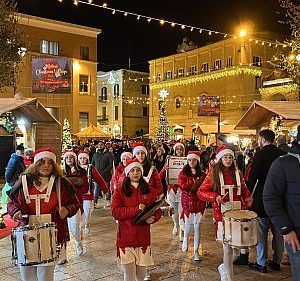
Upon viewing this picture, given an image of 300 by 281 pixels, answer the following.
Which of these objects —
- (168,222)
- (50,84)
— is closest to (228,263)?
(168,222)

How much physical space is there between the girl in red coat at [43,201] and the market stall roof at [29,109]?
20.5ft

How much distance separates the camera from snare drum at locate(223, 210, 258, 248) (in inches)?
216

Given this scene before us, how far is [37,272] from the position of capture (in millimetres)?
4812

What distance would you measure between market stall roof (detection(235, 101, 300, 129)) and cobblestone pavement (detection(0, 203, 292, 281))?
138 inches

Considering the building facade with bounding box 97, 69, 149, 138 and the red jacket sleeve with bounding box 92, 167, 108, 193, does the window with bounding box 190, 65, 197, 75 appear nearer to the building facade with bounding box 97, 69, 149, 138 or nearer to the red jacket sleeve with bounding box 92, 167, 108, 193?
the building facade with bounding box 97, 69, 149, 138

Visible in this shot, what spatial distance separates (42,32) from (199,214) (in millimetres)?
34743

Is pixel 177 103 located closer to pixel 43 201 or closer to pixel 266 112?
pixel 266 112

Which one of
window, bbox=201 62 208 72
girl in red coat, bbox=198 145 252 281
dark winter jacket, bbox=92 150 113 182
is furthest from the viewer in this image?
window, bbox=201 62 208 72

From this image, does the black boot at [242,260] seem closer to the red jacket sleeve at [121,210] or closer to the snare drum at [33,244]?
the red jacket sleeve at [121,210]

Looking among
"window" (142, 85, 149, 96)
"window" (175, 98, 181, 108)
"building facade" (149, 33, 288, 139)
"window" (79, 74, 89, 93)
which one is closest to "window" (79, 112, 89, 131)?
"window" (79, 74, 89, 93)

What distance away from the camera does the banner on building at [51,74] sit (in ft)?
101

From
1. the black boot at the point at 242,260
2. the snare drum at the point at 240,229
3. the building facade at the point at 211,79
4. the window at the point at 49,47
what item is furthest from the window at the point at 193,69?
the snare drum at the point at 240,229

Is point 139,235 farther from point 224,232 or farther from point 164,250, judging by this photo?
point 164,250

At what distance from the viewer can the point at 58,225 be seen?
508 cm
